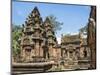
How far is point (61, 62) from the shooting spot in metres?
2.71

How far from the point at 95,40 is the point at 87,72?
1.32 ft

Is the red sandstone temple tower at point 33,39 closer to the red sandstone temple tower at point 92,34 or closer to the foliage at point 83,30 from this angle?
the foliage at point 83,30

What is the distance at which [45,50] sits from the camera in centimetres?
265

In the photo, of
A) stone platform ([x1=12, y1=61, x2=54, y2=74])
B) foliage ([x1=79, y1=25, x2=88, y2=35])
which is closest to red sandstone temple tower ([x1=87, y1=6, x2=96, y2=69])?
foliage ([x1=79, y1=25, x2=88, y2=35])

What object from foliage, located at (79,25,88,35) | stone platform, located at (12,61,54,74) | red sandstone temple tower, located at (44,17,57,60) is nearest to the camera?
stone platform, located at (12,61,54,74)

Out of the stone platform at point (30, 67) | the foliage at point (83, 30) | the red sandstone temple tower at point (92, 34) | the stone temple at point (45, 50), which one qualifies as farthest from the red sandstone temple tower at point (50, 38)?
the red sandstone temple tower at point (92, 34)

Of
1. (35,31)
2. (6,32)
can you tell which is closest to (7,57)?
(6,32)

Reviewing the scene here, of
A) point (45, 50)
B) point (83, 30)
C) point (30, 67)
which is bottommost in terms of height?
point (30, 67)

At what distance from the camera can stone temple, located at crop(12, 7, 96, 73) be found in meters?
2.57

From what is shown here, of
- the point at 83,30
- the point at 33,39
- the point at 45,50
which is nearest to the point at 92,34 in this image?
the point at 83,30

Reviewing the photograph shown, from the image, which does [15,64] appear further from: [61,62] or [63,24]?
[63,24]

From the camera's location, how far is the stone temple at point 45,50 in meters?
2.57

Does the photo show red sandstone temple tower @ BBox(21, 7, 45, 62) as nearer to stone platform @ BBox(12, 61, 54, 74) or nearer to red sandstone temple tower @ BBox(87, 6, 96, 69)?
stone platform @ BBox(12, 61, 54, 74)

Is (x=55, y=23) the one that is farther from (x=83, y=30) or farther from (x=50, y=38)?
(x=83, y=30)
